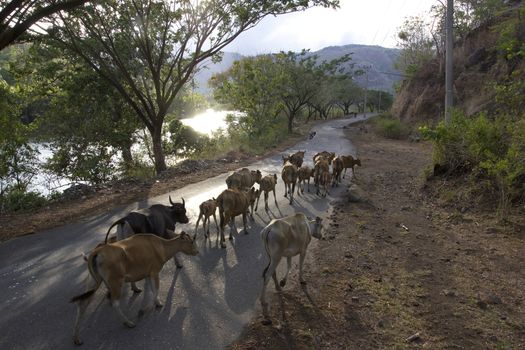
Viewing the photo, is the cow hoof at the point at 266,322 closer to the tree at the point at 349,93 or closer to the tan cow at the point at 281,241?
the tan cow at the point at 281,241

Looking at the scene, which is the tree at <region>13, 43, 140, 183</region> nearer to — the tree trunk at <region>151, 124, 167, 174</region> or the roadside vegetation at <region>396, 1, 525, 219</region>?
the tree trunk at <region>151, 124, 167, 174</region>

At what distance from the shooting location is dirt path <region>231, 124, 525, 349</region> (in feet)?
17.6

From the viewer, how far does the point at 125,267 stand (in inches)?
210

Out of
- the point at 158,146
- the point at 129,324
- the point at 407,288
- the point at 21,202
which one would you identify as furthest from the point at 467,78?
the point at 129,324

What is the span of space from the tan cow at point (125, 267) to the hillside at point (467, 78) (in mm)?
24622

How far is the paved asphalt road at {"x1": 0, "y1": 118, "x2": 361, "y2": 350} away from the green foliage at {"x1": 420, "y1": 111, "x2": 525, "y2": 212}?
6339mm

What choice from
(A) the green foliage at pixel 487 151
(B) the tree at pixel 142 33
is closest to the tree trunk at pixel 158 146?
(B) the tree at pixel 142 33

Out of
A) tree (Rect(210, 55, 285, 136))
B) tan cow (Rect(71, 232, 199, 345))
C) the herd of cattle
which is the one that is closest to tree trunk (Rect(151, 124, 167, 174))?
the herd of cattle

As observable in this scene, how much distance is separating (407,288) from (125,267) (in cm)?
483

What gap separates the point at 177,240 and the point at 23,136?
13907 mm

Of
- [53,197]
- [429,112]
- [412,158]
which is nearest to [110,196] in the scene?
[53,197]

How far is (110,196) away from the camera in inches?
535

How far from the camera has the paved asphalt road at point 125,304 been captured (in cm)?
521

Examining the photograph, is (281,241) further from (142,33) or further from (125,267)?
(142,33)
